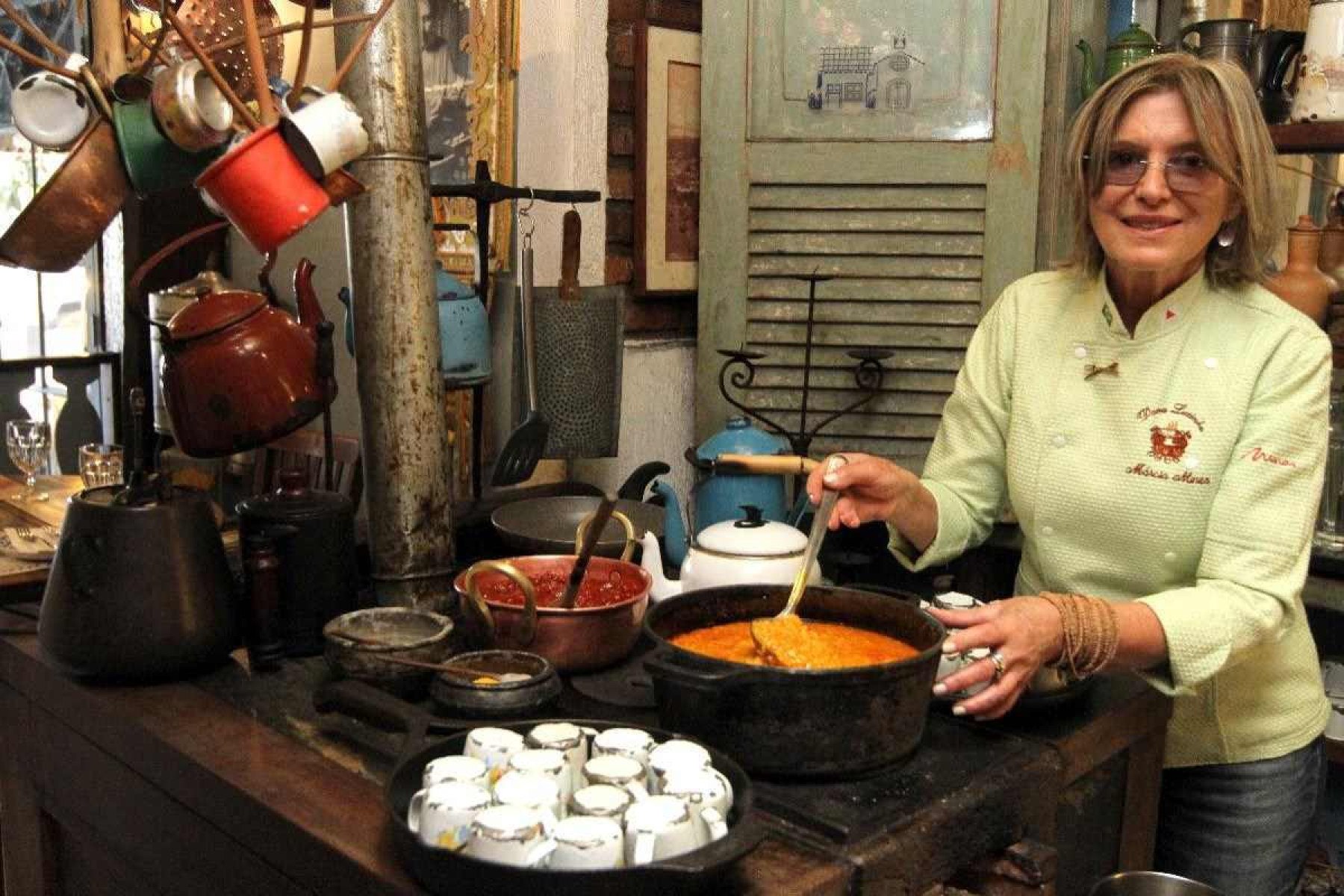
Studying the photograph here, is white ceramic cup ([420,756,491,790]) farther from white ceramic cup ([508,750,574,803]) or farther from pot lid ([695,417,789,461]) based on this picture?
pot lid ([695,417,789,461])

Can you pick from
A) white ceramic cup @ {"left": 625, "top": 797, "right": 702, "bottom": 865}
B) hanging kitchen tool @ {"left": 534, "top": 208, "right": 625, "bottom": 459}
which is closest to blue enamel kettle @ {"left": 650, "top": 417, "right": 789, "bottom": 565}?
hanging kitchen tool @ {"left": 534, "top": 208, "right": 625, "bottom": 459}

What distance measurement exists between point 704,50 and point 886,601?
1.78 metres

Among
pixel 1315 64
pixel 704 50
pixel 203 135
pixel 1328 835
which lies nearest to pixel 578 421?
pixel 704 50

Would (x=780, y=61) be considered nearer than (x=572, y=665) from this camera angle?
No

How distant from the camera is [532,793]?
3.67 ft

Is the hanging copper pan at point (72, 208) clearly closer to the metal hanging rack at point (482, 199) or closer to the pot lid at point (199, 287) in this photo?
the metal hanging rack at point (482, 199)

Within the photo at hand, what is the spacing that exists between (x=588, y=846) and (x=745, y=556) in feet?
2.18

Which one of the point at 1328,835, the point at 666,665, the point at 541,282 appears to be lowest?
the point at 1328,835

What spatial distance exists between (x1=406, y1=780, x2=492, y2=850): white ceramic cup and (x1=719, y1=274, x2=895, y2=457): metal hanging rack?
1.87 m

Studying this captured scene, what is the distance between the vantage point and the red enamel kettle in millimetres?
1658

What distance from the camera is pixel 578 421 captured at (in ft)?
8.46

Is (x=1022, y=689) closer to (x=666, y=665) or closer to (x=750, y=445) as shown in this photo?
(x=666, y=665)

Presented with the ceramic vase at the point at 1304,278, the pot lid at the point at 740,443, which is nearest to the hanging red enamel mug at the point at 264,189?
the pot lid at the point at 740,443

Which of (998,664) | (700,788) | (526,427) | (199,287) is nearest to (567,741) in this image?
(700,788)
